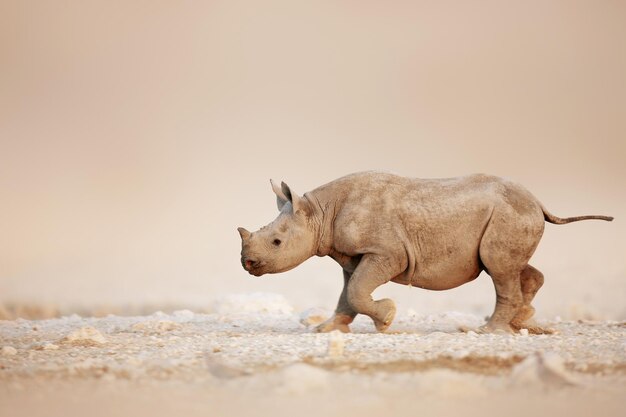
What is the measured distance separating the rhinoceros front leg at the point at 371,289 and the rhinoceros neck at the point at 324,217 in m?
0.72

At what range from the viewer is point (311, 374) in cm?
743

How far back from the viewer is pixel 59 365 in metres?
8.71

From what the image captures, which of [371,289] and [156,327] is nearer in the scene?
[371,289]

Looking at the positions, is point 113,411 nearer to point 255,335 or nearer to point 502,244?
point 255,335

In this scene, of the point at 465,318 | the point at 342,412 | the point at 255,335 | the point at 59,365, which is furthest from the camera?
the point at 465,318

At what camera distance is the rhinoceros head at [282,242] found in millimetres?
12031

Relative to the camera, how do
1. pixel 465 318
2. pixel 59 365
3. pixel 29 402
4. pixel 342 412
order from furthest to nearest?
pixel 465 318 < pixel 59 365 < pixel 29 402 < pixel 342 412

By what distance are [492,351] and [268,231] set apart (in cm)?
406

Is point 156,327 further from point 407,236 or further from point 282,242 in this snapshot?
point 407,236

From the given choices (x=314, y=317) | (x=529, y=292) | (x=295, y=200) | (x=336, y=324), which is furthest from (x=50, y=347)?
(x=529, y=292)

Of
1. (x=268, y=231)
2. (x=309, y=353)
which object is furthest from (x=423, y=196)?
(x=309, y=353)

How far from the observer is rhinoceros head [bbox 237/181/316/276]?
39.5ft

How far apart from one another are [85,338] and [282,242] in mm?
2833

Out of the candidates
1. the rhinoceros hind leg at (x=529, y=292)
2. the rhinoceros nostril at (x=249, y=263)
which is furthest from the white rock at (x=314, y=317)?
the rhinoceros hind leg at (x=529, y=292)
